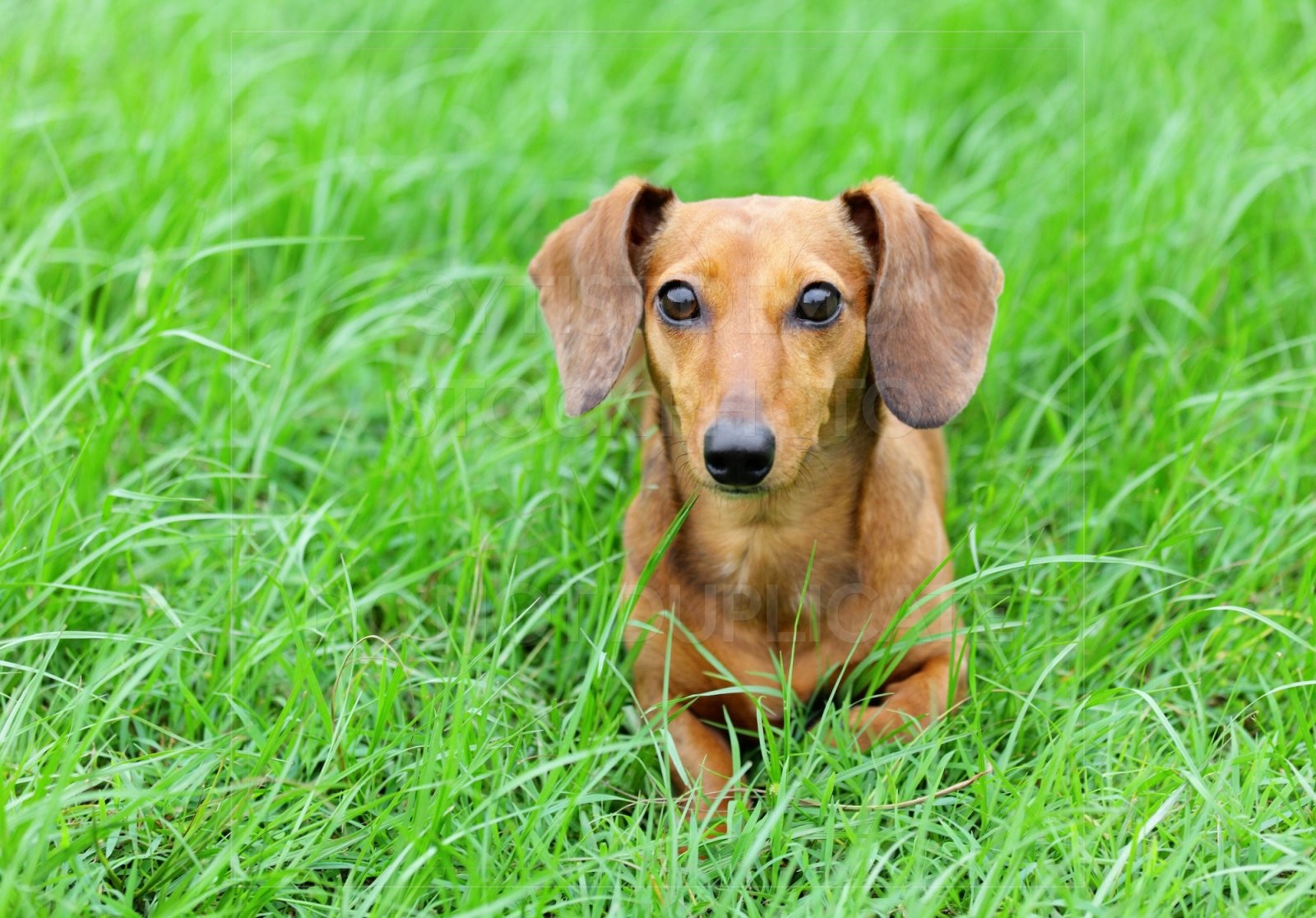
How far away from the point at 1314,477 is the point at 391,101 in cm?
333

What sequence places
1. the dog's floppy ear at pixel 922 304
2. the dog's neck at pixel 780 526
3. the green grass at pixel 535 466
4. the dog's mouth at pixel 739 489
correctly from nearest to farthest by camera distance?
the green grass at pixel 535 466 → the dog's mouth at pixel 739 489 → the dog's floppy ear at pixel 922 304 → the dog's neck at pixel 780 526

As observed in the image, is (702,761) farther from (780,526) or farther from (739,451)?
(739,451)

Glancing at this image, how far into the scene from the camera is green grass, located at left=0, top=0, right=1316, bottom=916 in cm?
245

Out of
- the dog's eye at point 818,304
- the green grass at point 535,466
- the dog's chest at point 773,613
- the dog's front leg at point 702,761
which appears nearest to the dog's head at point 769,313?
the dog's eye at point 818,304

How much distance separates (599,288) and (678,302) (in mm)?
230

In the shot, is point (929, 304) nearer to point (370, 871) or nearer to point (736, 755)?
point (736, 755)

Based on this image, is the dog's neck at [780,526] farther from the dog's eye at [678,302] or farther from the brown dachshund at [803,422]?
the dog's eye at [678,302]

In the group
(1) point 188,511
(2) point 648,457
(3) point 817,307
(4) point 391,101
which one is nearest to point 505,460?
(2) point 648,457

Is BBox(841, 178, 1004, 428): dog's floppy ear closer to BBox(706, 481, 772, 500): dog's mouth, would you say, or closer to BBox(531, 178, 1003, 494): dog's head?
BBox(531, 178, 1003, 494): dog's head

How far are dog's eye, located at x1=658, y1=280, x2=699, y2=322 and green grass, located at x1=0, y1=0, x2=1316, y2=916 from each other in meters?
0.67

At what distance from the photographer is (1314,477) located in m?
3.66

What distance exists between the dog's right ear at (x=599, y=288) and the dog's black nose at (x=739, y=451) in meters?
0.46

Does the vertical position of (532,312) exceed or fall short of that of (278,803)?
it exceeds it

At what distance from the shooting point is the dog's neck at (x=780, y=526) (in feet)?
9.81
